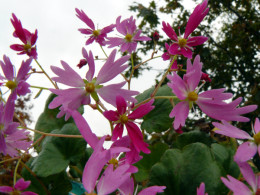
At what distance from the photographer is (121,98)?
14.6 inches

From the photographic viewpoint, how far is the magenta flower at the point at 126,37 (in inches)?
27.1

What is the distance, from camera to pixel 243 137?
36 centimetres

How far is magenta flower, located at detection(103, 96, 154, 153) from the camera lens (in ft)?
1.21

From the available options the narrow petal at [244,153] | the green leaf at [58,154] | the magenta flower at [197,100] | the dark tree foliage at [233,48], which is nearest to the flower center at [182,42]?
the magenta flower at [197,100]

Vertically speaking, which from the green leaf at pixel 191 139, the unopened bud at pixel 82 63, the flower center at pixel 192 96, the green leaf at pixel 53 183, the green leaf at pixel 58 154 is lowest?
the green leaf at pixel 53 183

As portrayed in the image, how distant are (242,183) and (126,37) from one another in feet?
1.60

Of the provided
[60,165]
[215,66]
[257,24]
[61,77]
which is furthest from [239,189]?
[257,24]

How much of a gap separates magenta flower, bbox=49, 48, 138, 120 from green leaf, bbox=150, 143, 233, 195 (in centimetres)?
18

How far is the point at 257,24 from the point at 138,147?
3.11 metres

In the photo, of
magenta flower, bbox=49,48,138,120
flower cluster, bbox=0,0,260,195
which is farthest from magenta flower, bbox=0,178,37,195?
magenta flower, bbox=49,48,138,120

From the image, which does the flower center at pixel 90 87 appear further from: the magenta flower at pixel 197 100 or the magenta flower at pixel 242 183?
the magenta flower at pixel 242 183

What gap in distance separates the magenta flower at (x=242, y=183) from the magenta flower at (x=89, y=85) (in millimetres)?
172

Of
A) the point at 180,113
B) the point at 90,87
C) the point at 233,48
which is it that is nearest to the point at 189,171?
the point at 180,113

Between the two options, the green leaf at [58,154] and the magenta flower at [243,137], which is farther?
the green leaf at [58,154]
